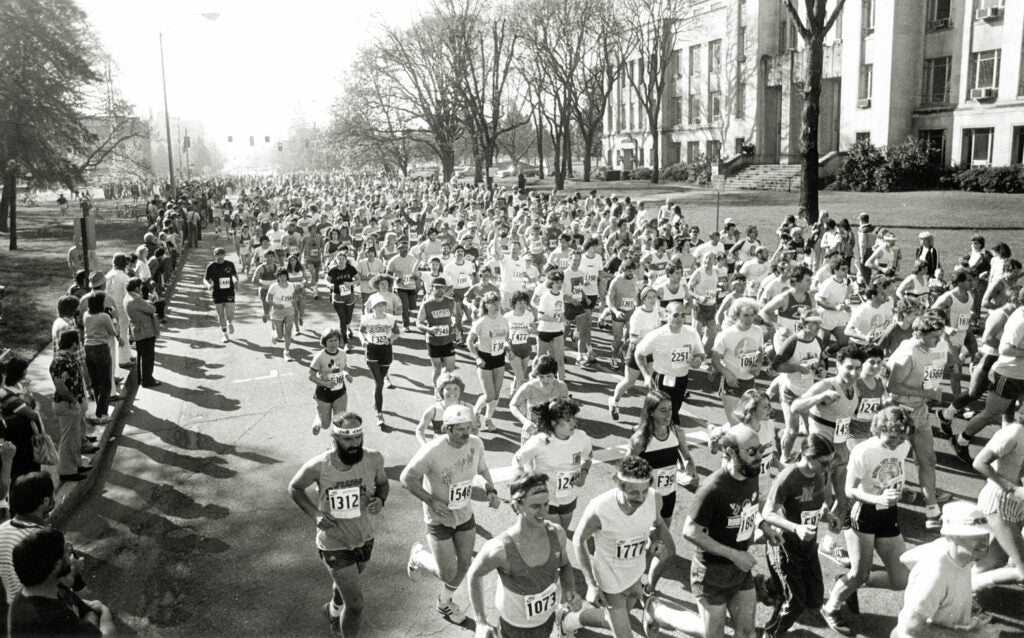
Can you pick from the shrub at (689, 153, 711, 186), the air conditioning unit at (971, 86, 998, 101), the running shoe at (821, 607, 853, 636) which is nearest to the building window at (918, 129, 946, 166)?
the air conditioning unit at (971, 86, 998, 101)

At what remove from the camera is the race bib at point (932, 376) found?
308 inches

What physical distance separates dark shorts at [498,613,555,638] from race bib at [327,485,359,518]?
4.27ft

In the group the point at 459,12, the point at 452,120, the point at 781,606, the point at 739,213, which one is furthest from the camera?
the point at 452,120

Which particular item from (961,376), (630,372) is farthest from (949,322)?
(630,372)

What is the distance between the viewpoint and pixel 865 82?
40.7 metres

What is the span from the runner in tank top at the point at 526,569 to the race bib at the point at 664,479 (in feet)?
6.16

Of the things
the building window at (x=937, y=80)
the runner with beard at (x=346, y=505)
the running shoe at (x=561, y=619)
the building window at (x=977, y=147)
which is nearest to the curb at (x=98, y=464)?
the runner with beard at (x=346, y=505)

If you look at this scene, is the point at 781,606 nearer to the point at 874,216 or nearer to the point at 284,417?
the point at 284,417

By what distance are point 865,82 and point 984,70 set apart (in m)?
5.64

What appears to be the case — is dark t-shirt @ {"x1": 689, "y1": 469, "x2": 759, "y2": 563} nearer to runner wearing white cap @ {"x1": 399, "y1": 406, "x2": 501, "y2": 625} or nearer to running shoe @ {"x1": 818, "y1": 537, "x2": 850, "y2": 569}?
runner wearing white cap @ {"x1": 399, "y1": 406, "x2": 501, "y2": 625}

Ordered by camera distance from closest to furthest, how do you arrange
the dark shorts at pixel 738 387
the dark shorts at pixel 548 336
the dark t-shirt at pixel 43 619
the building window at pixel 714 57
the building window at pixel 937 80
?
the dark t-shirt at pixel 43 619 < the dark shorts at pixel 738 387 < the dark shorts at pixel 548 336 < the building window at pixel 937 80 < the building window at pixel 714 57

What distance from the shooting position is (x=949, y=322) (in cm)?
1083

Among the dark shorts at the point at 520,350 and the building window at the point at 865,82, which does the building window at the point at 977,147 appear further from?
the dark shorts at the point at 520,350

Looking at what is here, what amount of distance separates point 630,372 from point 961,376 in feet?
19.5
